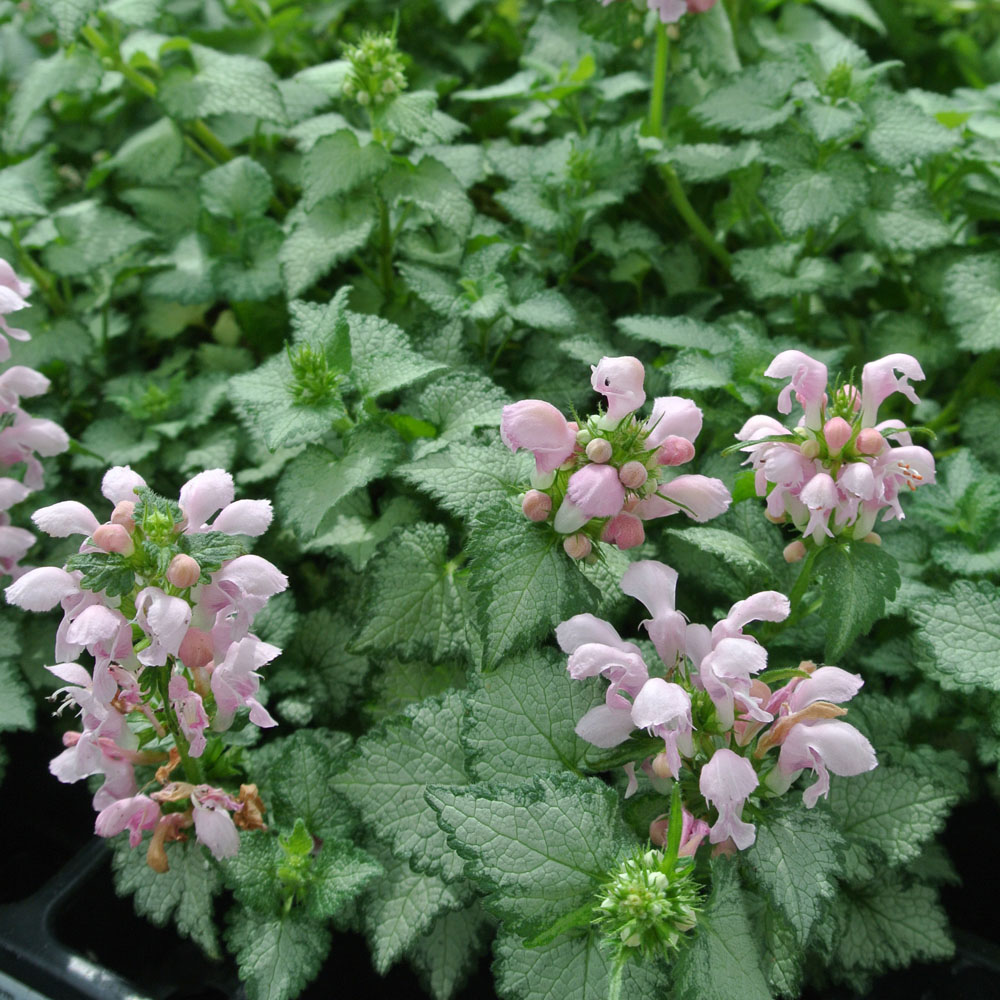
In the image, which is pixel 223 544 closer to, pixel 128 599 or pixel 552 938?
Answer: pixel 128 599

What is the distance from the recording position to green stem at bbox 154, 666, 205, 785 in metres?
0.76

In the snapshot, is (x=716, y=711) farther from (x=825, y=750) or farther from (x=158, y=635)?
(x=158, y=635)

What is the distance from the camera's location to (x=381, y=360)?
0.98m

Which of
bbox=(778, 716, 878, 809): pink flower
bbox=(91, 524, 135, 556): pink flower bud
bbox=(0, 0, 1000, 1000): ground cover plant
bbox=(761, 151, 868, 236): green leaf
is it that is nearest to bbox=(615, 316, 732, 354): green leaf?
bbox=(0, 0, 1000, 1000): ground cover plant

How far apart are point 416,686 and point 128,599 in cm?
36

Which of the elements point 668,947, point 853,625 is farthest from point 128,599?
point 853,625


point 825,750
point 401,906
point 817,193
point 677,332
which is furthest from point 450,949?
point 817,193

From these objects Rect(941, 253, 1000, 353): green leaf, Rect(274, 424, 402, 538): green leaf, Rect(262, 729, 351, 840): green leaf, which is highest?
Rect(274, 424, 402, 538): green leaf

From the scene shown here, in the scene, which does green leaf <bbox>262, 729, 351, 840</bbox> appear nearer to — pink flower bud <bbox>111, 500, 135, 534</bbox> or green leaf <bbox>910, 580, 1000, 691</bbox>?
pink flower bud <bbox>111, 500, 135, 534</bbox>

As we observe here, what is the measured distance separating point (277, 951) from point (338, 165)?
865mm

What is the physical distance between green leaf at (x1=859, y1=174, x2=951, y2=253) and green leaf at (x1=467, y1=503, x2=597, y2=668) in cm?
74

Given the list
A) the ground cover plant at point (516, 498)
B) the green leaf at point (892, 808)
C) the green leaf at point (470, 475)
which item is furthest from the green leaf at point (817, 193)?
the green leaf at point (892, 808)

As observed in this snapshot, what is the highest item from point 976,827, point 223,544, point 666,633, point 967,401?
point 223,544

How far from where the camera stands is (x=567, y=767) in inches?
Answer: 31.2
